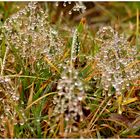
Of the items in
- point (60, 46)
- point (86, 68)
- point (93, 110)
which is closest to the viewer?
point (93, 110)

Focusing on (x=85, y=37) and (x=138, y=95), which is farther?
(x=85, y=37)

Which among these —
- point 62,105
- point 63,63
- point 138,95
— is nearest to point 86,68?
point 63,63

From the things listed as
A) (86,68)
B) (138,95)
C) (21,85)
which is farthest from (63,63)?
(138,95)

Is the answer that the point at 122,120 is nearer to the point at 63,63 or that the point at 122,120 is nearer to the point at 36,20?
the point at 63,63

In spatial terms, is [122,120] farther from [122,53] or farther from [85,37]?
[85,37]

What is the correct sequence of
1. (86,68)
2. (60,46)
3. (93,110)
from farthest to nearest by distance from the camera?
(60,46)
(86,68)
(93,110)

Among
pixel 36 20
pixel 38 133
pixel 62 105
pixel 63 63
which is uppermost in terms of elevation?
pixel 36 20

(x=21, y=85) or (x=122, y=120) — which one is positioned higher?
(x=21, y=85)
